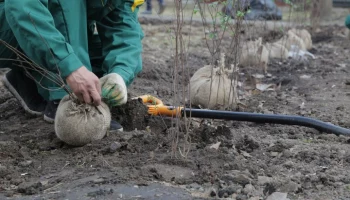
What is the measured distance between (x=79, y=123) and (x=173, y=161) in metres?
0.53

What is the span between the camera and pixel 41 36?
3127 millimetres

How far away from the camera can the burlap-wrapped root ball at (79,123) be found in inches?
123

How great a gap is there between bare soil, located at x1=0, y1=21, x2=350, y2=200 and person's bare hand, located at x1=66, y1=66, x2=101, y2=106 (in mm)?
230

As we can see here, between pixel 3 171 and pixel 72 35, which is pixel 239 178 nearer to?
pixel 3 171

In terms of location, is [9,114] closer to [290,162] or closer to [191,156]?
[191,156]

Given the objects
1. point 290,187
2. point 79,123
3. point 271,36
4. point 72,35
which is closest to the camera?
point 290,187

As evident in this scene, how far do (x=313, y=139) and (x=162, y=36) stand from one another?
496cm

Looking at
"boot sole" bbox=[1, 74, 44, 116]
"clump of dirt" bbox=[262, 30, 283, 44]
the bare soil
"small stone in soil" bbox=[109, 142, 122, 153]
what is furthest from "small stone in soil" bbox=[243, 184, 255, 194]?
"clump of dirt" bbox=[262, 30, 283, 44]

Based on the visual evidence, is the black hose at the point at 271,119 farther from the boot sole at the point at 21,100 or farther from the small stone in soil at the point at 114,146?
the boot sole at the point at 21,100

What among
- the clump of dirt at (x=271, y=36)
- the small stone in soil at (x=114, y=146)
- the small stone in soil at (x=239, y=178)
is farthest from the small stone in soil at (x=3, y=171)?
the clump of dirt at (x=271, y=36)

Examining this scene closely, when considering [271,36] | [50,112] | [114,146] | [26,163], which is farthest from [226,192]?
[271,36]

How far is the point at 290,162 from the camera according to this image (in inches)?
117

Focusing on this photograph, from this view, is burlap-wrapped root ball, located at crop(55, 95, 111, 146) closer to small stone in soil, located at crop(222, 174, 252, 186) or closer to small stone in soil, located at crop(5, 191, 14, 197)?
small stone in soil, located at crop(5, 191, 14, 197)

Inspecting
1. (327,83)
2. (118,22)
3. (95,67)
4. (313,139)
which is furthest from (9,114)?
(327,83)
